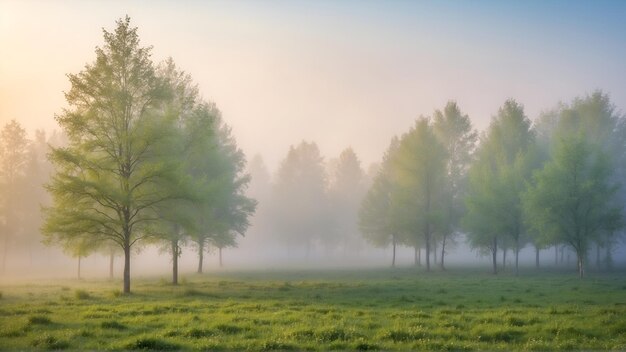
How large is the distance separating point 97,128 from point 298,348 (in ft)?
73.2

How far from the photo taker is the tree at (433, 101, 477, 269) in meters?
56.2

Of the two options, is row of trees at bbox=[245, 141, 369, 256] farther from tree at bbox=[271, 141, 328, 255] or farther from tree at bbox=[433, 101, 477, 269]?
tree at bbox=[433, 101, 477, 269]

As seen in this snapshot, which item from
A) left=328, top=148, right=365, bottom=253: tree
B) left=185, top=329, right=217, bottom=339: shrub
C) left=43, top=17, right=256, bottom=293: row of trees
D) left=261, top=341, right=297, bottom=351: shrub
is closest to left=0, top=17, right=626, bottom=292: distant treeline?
left=43, top=17, right=256, bottom=293: row of trees

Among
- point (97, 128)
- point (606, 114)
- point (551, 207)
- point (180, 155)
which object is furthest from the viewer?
point (606, 114)

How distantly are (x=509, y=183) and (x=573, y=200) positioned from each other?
7.32 meters

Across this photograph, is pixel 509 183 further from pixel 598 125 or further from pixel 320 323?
pixel 320 323

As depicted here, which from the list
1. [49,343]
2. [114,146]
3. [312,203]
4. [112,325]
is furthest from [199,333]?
[312,203]

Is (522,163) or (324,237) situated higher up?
(522,163)

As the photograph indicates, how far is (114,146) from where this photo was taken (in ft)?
97.8

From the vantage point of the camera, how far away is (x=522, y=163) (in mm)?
50062

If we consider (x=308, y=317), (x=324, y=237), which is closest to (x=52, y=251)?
(x=324, y=237)

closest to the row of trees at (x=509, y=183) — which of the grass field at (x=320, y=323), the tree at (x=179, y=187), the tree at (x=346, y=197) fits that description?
the grass field at (x=320, y=323)

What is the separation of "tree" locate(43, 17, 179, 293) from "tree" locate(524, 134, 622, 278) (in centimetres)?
3317

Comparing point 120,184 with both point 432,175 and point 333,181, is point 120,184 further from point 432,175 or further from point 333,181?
point 333,181
